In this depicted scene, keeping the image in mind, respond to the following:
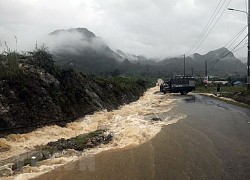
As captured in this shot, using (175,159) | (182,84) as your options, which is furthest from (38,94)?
(182,84)

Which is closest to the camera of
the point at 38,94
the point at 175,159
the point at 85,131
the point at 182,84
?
the point at 175,159

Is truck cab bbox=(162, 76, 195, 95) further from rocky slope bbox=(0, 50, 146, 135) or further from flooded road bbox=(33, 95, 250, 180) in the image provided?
flooded road bbox=(33, 95, 250, 180)

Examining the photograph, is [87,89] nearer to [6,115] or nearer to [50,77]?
[50,77]

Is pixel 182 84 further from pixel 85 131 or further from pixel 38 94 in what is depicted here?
pixel 85 131

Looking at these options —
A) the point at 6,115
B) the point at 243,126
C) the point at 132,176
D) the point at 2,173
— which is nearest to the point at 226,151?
the point at 132,176

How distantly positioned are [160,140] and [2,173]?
7766 millimetres

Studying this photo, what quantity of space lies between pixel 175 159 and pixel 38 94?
1046 cm

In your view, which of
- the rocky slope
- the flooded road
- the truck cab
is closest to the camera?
the flooded road

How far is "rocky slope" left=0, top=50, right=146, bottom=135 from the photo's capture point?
1792 centimetres

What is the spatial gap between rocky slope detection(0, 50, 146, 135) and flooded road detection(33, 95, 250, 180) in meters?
5.80

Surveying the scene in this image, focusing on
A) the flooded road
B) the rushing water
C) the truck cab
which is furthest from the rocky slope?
the truck cab

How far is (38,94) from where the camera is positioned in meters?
20.6

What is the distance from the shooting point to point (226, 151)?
14234 mm

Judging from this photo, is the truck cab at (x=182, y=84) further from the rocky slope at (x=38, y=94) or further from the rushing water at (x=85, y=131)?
the rushing water at (x=85, y=131)
